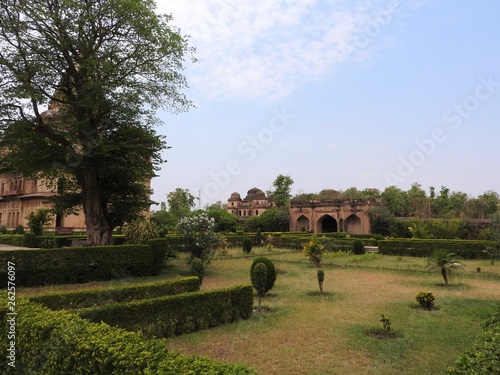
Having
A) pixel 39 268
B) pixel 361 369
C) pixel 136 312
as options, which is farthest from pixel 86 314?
pixel 39 268

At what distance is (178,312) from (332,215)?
124ft

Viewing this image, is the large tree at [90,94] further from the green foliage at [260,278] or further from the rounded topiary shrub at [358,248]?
the rounded topiary shrub at [358,248]

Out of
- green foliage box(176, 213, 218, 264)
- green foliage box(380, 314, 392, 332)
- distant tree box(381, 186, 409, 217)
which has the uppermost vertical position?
distant tree box(381, 186, 409, 217)

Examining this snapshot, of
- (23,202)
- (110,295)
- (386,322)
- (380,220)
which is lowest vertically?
(386,322)

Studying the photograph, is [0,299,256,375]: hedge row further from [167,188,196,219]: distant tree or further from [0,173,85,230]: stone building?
[167,188,196,219]: distant tree

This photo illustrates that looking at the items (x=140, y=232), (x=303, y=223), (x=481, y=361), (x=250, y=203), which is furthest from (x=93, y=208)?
(x=250, y=203)

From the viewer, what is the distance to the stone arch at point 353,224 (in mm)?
41578

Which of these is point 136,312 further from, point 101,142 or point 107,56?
point 107,56

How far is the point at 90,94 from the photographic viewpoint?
15.9 meters

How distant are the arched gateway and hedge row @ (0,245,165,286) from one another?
30.1m

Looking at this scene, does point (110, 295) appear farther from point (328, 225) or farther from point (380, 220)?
point (328, 225)

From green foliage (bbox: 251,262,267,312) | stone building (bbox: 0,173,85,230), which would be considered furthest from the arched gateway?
green foliage (bbox: 251,262,267,312)

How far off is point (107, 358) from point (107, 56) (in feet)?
54.0

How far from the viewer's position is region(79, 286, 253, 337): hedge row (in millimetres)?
7523
